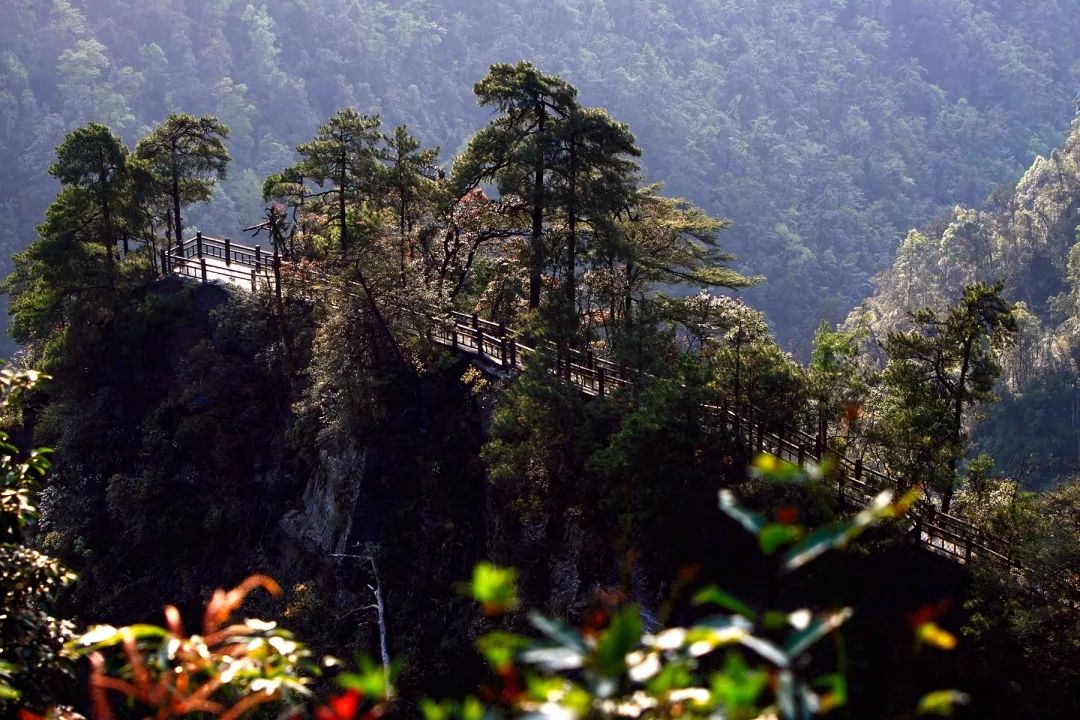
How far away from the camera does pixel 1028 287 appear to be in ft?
194

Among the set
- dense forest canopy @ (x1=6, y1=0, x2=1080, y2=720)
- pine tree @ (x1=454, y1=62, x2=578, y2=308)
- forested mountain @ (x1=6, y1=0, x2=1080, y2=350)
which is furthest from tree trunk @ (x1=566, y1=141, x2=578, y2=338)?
forested mountain @ (x1=6, y1=0, x2=1080, y2=350)

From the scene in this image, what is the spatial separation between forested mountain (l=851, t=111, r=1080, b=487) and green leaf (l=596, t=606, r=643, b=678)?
47241mm

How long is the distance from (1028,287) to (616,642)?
64505mm

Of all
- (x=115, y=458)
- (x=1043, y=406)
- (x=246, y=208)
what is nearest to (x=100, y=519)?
(x=115, y=458)

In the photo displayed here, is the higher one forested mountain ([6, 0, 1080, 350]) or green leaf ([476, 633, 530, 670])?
forested mountain ([6, 0, 1080, 350])

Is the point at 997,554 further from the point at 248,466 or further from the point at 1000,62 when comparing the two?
the point at 1000,62

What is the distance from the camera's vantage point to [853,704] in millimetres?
11797

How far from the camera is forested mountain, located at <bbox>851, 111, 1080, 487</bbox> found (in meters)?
49.3

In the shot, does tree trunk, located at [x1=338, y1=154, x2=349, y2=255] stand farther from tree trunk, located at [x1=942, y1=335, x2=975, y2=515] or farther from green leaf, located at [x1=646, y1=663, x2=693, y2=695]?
green leaf, located at [x1=646, y1=663, x2=693, y2=695]

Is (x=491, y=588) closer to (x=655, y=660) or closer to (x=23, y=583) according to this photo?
(x=655, y=660)

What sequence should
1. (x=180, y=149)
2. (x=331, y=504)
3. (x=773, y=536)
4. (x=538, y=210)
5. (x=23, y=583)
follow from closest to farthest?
1. (x=773, y=536)
2. (x=23, y=583)
3. (x=538, y=210)
4. (x=331, y=504)
5. (x=180, y=149)

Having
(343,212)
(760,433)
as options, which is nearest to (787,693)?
(760,433)

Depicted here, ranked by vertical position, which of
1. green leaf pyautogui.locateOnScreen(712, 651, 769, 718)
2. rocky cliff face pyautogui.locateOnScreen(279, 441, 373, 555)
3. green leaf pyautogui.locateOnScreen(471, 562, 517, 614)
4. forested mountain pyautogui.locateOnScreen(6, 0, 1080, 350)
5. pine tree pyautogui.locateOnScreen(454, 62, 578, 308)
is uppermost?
forested mountain pyautogui.locateOnScreen(6, 0, 1080, 350)

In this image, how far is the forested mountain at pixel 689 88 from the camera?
88.5 m
